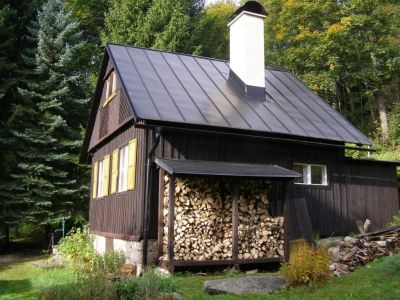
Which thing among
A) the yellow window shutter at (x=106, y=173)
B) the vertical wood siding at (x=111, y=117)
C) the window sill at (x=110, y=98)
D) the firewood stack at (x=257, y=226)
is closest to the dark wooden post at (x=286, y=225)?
the firewood stack at (x=257, y=226)

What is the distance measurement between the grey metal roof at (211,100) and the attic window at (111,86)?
1.04 metres

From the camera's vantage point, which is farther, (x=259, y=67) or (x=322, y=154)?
(x=259, y=67)

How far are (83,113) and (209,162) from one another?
13249 mm

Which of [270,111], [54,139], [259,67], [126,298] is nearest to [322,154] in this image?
[270,111]

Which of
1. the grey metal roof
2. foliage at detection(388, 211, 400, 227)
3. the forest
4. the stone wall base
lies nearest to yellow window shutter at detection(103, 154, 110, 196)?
the stone wall base

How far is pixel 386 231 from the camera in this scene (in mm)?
10141

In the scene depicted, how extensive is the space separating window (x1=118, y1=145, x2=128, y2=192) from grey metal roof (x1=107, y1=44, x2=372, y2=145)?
7.09 feet

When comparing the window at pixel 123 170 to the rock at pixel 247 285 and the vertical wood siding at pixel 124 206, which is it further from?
the rock at pixel 247 285

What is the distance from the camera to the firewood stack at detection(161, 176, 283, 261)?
9.81 metres

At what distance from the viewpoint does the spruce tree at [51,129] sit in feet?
62.6

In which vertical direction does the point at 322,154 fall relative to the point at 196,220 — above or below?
above

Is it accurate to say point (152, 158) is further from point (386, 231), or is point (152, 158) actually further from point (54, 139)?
point (54, 139)

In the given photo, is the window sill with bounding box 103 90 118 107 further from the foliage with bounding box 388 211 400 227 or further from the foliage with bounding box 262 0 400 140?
the foliage with bounding box 262 0 400 140

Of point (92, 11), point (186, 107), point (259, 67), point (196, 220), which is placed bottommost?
point (196, 220)
